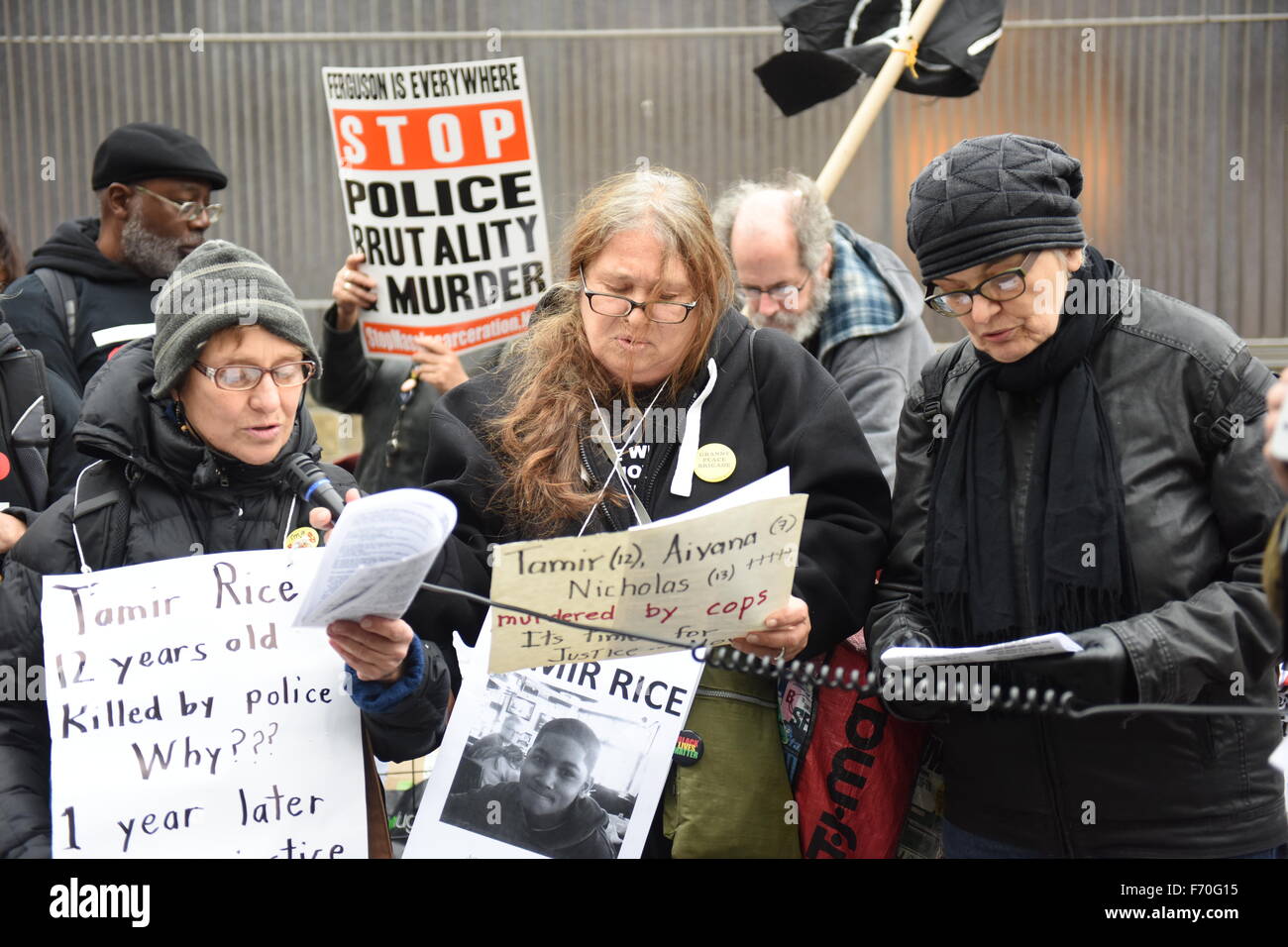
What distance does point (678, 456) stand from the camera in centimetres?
279

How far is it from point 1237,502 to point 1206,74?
616cm

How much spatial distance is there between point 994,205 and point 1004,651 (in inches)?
31.2

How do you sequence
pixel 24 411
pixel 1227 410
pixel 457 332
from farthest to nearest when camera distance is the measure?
pixel 457 332 < pixel 24 411 < pixel 1227 410

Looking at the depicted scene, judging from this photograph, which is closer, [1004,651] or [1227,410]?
[1004,651]

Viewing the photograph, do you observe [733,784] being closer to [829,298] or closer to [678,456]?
[678,456]

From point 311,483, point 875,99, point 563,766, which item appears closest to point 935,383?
point 563,766

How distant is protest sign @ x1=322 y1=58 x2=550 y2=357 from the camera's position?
454cm

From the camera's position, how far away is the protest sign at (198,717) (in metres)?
2.48

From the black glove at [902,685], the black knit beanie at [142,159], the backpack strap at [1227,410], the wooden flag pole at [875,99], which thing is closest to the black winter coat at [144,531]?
the black glove at [902,685]

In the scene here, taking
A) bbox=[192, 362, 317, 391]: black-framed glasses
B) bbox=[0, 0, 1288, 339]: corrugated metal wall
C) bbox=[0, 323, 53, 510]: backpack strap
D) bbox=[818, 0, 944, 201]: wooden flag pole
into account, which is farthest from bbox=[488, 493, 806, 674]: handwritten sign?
bbox=[0, 0, 1288, 339]: corrugated metal wall

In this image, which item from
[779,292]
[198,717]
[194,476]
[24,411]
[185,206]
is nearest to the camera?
[198,717]

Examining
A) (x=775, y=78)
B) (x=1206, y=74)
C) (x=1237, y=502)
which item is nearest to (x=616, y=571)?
(x=1237, y=502)

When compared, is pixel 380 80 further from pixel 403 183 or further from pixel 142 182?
pixel 142 182

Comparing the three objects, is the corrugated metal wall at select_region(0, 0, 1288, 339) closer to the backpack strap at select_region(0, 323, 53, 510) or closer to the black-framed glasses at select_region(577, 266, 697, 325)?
the backpack strap at select_region(0, 323, 53, 510)
